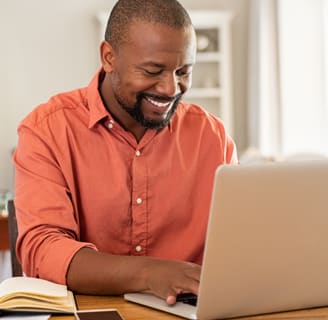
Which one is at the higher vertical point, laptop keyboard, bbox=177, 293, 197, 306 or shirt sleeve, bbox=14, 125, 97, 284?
shirt sleeve, bbox=14, 125, 97, 284

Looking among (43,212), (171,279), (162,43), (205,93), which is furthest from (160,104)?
(205,93)

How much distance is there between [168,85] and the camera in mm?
1621

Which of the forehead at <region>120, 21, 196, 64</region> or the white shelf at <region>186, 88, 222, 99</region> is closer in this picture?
the forehead at <region>120, 21, 196, 64</region>

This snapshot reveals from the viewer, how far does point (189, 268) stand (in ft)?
4.49

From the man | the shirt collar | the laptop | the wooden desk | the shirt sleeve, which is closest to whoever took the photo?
the laptop

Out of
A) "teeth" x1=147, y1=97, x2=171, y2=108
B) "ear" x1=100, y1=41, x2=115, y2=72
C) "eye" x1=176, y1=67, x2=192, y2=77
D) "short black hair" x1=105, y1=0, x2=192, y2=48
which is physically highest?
"short black hair" x1=105, y1=0, x2=192, y2=48

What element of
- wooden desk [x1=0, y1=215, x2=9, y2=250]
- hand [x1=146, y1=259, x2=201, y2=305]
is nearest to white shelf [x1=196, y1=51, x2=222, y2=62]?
wooden desk [x1=0, y1=215, x2=9, y2=250]

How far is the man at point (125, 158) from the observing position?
1.60 m

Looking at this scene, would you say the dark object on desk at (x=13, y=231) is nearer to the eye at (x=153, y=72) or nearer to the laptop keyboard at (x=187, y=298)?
the eye at (x=153, y=72)

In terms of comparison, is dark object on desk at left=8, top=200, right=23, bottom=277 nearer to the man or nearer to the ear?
the man

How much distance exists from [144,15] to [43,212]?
50 centimetres

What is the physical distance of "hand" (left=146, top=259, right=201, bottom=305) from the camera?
4.35ft

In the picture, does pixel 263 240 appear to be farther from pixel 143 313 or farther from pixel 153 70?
pixel 153 70

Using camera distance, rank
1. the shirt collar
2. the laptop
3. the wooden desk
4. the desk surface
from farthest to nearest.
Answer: the wooden desk
the shirt collar
the desk surface
the laptop
